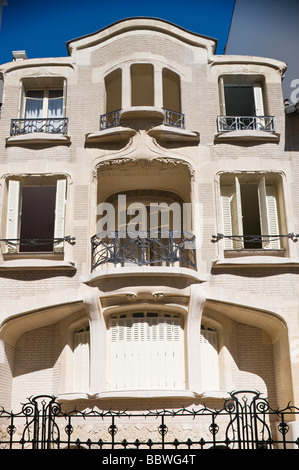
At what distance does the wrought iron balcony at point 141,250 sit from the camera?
13.6m

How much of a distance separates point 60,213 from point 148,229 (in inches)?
104

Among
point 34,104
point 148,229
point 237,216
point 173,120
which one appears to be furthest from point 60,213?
point 237,216

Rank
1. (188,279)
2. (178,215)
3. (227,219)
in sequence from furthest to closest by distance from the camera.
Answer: (178,215)
(227,219)
(188,279)

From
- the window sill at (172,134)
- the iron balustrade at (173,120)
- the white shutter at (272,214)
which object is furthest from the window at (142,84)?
the white shutter at (272,214)

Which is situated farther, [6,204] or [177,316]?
[6,204]

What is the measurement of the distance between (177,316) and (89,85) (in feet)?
22.9

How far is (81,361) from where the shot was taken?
45.1ft

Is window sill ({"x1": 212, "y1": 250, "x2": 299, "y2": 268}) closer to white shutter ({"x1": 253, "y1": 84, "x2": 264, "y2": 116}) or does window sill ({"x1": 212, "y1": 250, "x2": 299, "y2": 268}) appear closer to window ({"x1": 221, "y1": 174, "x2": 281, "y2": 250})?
window ({"x1": 221, "y1": 174, "x2": 281, "y2": 250})

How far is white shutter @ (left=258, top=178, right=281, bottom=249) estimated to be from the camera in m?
14.2

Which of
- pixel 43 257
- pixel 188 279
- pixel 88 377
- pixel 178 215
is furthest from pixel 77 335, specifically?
pixel 178 215

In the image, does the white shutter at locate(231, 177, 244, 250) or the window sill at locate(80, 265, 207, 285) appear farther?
the white shutter at locate(231, 177, 244, 250)

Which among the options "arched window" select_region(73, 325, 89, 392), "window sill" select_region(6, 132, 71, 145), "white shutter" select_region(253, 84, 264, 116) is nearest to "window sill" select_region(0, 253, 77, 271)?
"arched window" select_region(73, 325, 89, 392)

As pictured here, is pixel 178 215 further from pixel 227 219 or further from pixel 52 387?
pixel 52 387

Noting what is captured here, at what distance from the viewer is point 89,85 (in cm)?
1577
